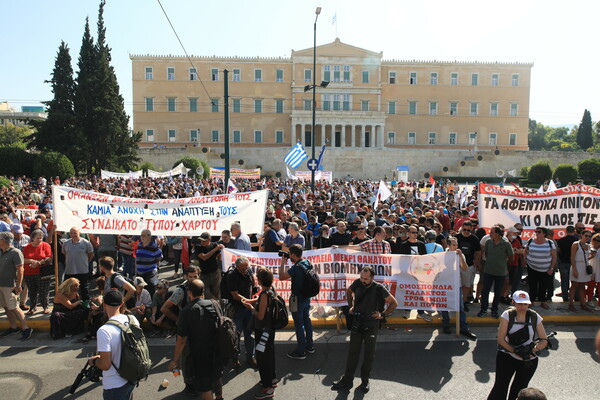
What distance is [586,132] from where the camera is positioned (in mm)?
77188

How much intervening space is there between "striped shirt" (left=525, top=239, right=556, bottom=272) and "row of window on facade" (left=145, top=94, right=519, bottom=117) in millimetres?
54337

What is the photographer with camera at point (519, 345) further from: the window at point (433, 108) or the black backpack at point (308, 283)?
the window at point (433, 108)

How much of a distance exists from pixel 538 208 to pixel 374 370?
15.7 ft

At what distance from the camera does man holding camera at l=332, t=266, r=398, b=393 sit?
4.98 m

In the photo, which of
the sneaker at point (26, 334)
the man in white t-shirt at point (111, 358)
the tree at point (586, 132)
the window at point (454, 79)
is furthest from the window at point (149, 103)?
the tree at point (586, 132)

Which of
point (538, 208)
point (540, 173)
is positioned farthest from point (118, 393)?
point (540, 173)

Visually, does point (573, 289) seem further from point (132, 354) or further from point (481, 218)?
point (132, 354)

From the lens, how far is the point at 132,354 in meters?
3.66

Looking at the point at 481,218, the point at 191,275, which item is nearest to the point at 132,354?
the point at 191,275

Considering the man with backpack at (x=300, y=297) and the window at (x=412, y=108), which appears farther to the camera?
the window at (x=412, y=108)

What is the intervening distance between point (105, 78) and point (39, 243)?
33.3 m

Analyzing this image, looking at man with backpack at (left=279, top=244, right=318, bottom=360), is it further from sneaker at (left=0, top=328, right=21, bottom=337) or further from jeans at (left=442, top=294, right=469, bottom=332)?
sneaker at (left=0, top=328, right=21, bottom=337)

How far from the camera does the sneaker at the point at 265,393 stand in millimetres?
4836

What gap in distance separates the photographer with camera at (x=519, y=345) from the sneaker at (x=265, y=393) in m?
2.08
